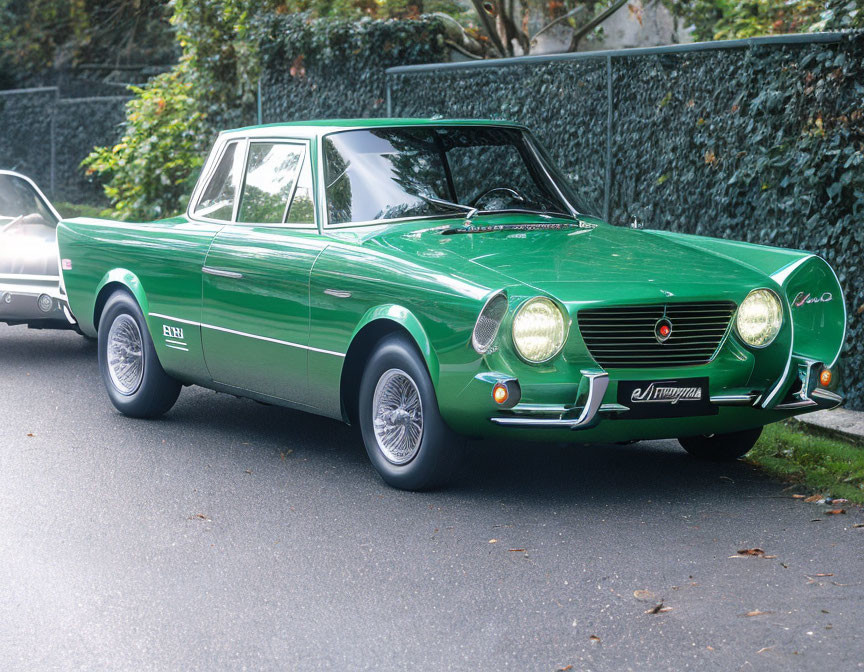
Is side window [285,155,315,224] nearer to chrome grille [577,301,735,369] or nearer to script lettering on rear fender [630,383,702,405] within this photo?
chrome grille [577,301,735,369]

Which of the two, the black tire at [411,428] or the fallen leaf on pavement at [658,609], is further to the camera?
the black tire at [411,428]

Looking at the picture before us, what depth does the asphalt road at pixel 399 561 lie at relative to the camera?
14.6 feet

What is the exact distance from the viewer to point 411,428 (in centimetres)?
643

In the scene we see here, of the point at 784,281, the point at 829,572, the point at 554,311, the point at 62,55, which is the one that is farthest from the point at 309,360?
the point at 62,55

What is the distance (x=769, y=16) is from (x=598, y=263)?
10.4 m

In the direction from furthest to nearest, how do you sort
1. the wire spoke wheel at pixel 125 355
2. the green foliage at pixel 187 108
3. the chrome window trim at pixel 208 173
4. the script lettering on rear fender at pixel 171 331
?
the green foliage at pixel 187 108, the wire spoke wheel at pixel 125 355, the chrome window trim at pixel 208 173, the script lettering on rear fender at pixel 171 331

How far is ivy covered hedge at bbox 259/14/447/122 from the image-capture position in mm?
13531

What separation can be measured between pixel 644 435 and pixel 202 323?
2714 millimetres

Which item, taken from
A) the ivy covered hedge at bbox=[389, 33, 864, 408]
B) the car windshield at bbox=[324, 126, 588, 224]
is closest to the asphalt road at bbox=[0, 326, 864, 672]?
the car windshield at bbox=[324, 126, 588, 224]

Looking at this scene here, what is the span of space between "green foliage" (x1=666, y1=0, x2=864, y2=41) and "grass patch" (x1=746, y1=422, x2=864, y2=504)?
2.56 meters

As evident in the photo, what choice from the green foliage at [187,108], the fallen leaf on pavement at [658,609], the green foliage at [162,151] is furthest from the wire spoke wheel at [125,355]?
the green foliage at [162,151]

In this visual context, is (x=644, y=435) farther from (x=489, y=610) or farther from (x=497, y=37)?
(x=497, y=37)

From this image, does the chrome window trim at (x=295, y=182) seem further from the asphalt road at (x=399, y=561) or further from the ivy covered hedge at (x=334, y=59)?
the ivy covered hedge at (x=334, y=59)

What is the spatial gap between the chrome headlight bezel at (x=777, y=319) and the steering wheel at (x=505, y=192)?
1.61m
